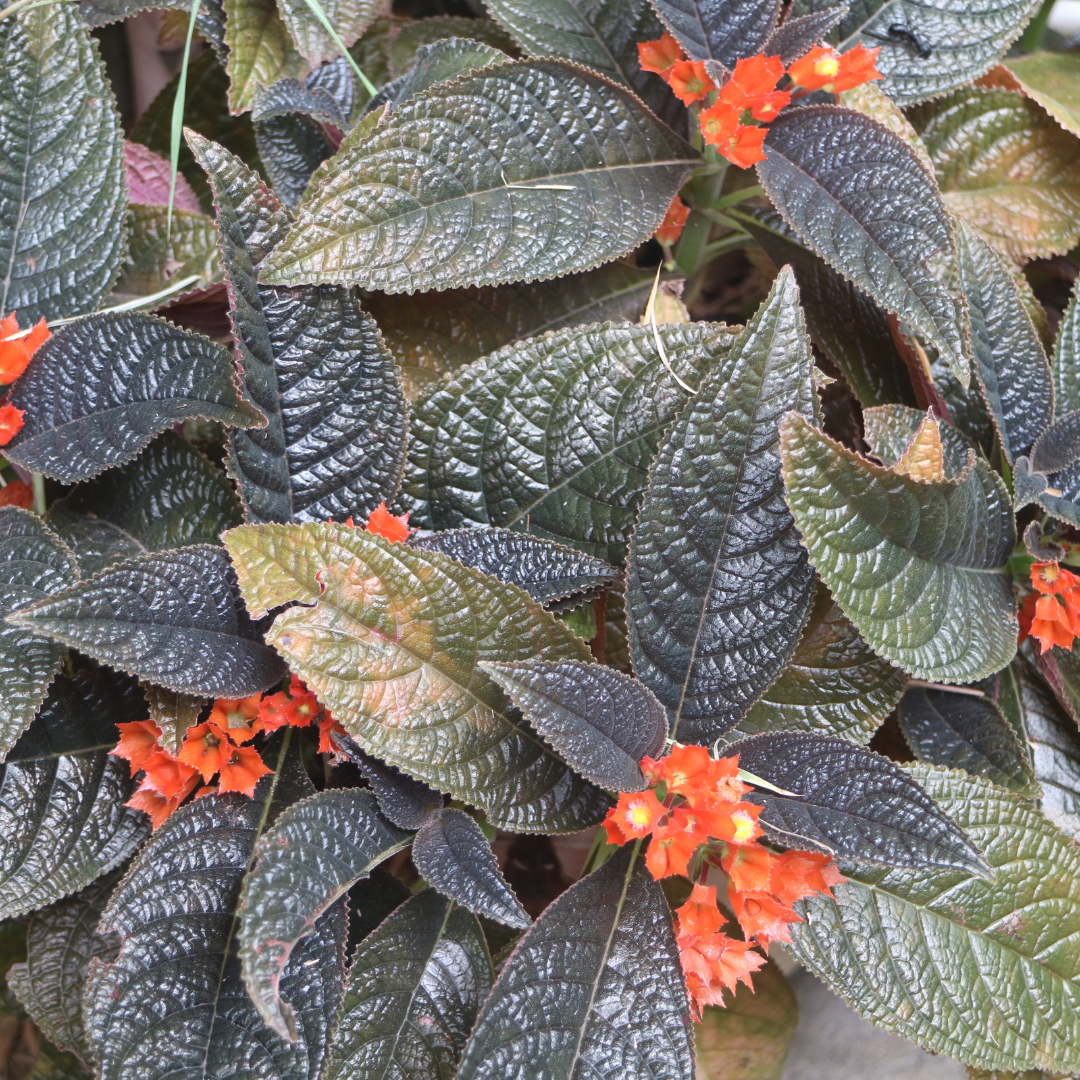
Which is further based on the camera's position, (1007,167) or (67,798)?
(1007,167)

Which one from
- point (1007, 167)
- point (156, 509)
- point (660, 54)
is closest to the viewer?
point (156, 509)

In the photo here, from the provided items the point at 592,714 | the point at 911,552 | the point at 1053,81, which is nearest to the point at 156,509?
the point at 592,714

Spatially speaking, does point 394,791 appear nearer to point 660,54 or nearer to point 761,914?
point 761,914

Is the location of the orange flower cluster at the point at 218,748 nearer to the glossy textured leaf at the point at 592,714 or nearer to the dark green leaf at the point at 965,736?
the glossy textured leaf at the point at 592,714

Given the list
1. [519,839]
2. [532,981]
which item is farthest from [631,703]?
[519,839]

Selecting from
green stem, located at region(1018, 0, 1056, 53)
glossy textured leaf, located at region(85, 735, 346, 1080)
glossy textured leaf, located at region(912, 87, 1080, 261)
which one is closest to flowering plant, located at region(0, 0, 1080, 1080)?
glossy textured leaf, located at region(85, 735, 346, 1080)

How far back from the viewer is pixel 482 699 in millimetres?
737

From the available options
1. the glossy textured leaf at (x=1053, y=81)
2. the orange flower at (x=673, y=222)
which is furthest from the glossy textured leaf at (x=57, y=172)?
the glossy textured leaf at (x=1053, y=81)

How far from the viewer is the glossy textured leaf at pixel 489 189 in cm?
80

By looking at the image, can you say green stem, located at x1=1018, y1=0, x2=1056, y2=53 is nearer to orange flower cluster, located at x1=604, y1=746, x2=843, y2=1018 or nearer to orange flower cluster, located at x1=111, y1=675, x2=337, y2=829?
orange flower cluster, located at x1=604, y1=746, x2=843, y2=1018

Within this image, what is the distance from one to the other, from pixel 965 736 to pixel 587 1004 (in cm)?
50

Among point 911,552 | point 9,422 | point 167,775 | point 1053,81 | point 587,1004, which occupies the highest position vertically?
A: point 1053,81

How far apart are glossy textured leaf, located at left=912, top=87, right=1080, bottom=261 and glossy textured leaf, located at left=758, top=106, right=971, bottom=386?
0.33m

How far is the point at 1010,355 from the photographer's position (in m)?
0.99
